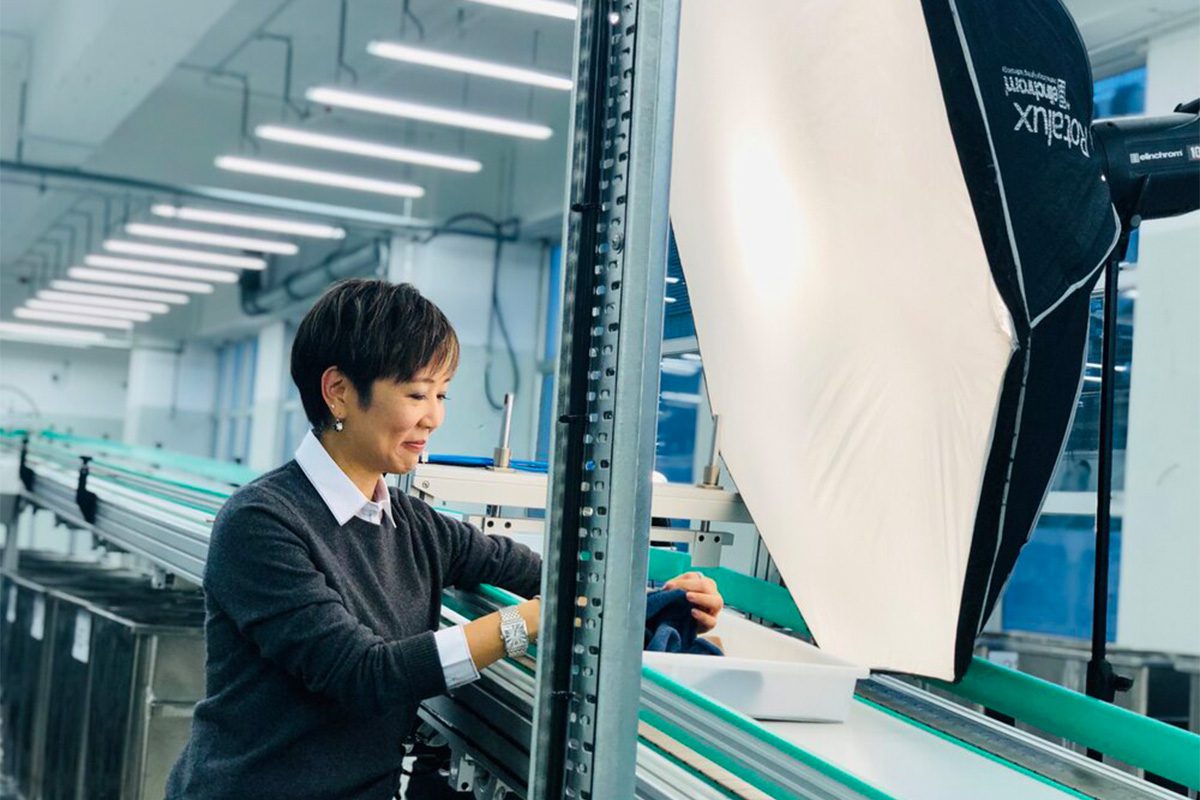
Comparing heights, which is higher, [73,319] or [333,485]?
[73,319]

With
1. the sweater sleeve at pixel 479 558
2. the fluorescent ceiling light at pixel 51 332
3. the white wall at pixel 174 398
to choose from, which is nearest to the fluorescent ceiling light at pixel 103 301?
the fluorescent ceiling light at pixel 51 332

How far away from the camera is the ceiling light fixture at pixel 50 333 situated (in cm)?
1545

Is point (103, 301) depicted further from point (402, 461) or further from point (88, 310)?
point (402, 461)

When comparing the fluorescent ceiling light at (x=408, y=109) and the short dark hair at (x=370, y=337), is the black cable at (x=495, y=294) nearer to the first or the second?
the fluorescent ceiling light at (x=408, y=109)

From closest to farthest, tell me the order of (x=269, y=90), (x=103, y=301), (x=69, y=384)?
(x=269, y=90), (x=103, y=301), (x=69, y=384)

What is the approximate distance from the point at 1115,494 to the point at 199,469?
10.7ft

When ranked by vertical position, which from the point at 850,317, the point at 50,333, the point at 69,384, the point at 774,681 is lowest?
the point at 774,681

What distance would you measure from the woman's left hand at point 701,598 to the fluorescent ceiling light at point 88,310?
43.6 ft

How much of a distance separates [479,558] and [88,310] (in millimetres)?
13754

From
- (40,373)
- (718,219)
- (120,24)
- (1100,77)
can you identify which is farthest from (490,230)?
(40,373)

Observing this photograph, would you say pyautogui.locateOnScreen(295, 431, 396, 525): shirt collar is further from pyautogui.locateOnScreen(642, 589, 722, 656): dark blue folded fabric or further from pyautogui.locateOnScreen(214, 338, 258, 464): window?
pyautogui.locateOnScreen(214, 338, 258, 464): window

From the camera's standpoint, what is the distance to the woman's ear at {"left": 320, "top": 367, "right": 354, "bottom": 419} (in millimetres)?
1326

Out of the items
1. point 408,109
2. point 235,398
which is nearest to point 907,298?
point 408,109

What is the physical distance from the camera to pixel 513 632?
123 centimetres
